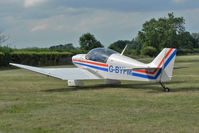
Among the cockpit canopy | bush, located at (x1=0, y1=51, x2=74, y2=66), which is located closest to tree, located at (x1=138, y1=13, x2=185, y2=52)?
bush, located at (x1=0, y1=51, x2=74, y2=66)

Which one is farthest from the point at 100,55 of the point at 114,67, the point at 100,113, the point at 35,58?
the point at 35,58

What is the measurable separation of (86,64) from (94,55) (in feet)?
1.84

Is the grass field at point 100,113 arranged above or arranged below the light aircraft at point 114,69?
below

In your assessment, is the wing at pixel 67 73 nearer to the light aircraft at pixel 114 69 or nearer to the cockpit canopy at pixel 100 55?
the light aircraft at pixel 114 69

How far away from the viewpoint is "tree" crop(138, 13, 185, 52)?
93.2 m

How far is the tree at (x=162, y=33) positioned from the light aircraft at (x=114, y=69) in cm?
8071

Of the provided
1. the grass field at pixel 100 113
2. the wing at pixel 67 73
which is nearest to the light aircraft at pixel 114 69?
the wing at pixel 67 73

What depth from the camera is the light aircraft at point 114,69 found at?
10484 millimetres

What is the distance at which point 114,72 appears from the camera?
11.9 meters

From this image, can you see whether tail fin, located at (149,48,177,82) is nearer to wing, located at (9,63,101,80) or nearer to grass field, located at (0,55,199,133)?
grass field, located at (0,55,199,133)

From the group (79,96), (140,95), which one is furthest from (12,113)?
(140,95)

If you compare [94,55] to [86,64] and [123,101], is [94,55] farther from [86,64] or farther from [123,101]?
[123,101]

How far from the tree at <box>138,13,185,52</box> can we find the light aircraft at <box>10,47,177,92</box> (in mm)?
80714

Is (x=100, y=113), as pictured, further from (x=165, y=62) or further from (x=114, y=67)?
(x=114, y=67)
